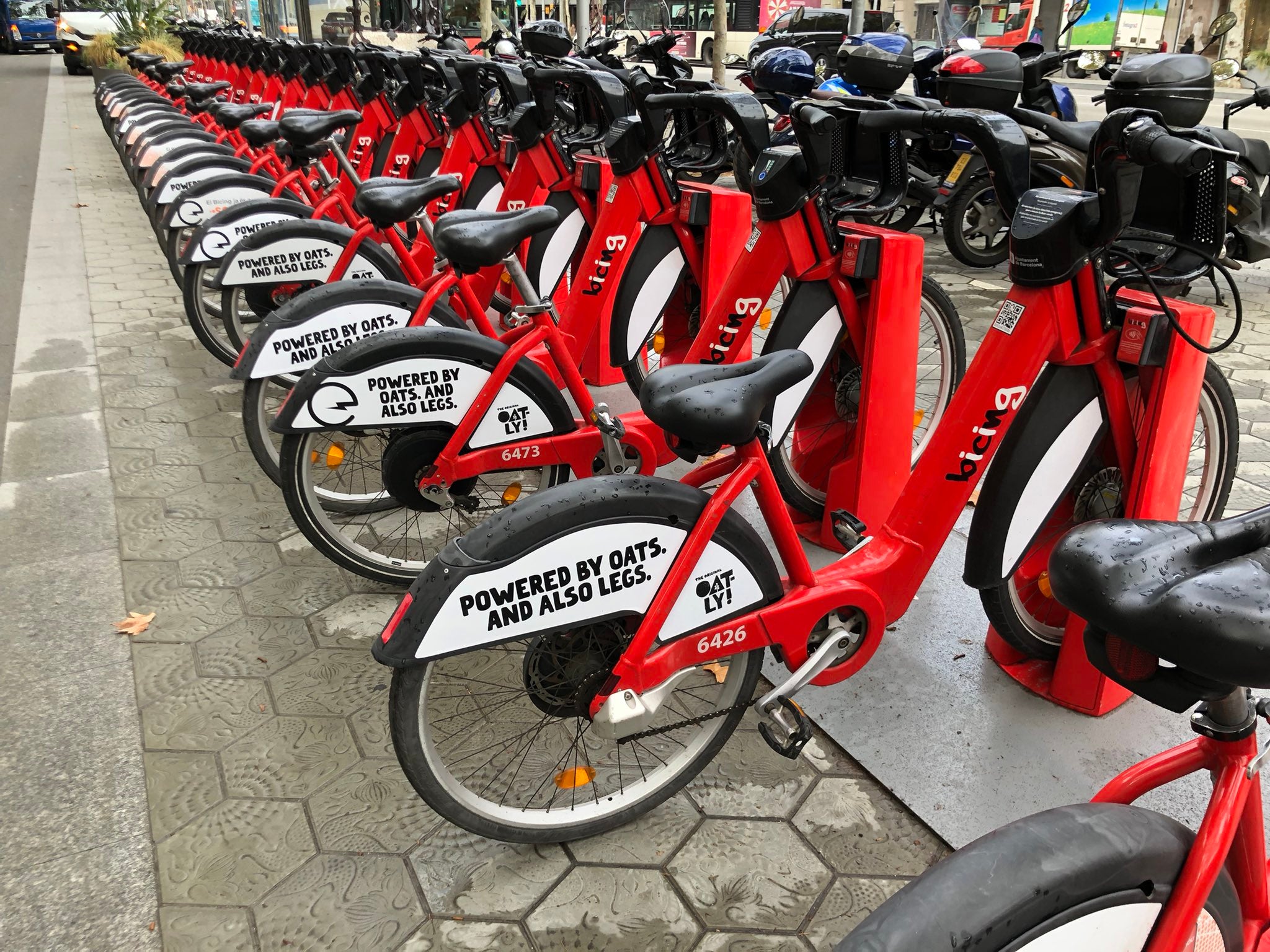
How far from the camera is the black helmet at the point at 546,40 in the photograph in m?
5.18

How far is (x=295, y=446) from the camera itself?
289 cm

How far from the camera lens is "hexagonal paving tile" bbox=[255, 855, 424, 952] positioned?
75.1 inches

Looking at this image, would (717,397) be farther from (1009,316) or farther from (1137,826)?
(1137,826)

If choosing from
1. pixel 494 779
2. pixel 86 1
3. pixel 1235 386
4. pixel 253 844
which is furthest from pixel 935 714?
pixel 86 1

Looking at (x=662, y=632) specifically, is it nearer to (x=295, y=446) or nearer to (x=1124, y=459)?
(x=1124, y=459)

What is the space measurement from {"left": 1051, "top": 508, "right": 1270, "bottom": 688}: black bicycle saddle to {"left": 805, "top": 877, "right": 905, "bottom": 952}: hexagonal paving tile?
110cm

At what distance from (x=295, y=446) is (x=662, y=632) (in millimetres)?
1508

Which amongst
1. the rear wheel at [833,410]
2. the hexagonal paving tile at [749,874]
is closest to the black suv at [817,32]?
the rear wheel at [833,410]

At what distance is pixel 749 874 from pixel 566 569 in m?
0.80

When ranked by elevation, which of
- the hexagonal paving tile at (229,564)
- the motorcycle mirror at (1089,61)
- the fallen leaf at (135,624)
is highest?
the motorcycle mirror at (1089,61)

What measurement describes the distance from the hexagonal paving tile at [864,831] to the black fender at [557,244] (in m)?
2.81

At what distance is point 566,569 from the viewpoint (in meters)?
1.84

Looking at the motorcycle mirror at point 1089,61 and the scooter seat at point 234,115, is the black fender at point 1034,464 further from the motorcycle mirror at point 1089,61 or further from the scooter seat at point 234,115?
the motorcycle mirror at point 1089,61

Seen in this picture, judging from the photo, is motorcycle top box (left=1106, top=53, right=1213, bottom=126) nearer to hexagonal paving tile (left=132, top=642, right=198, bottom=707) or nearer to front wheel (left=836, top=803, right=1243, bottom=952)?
front wheel (left=836, top=803, right=1243, bottom=952)
